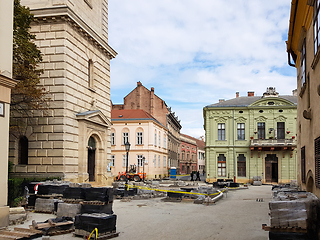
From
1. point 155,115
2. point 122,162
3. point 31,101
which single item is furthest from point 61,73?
point 155,115

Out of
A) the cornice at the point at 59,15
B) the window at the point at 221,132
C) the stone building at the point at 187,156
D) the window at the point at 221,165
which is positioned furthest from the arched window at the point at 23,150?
the stone building at the point at 187,156

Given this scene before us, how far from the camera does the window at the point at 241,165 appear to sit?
131 ft

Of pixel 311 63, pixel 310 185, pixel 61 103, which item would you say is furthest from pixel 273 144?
pixel 311 63

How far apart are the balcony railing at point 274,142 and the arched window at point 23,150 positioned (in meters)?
25.6

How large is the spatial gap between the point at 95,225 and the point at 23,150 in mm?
14295

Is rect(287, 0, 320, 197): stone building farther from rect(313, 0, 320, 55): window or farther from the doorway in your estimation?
the doorway

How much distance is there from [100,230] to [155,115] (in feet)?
174

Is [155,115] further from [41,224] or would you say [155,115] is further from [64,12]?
[41,224]

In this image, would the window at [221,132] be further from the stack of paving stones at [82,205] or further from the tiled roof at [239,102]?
the stack of paving stones at [82,205]

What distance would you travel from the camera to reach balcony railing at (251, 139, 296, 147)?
3822 cm

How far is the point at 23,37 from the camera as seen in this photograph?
59.8 feet

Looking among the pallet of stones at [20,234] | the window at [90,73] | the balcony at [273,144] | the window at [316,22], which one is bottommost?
the pallet of stones at [20,234]

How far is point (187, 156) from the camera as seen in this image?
93312 mm

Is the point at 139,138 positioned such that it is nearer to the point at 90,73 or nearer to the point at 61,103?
the point at 90,73
